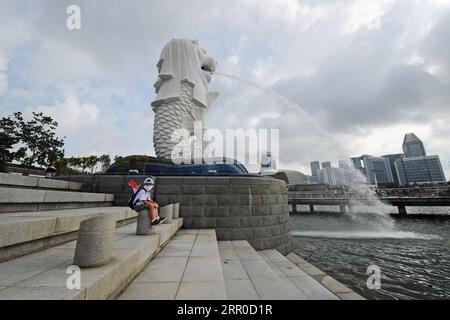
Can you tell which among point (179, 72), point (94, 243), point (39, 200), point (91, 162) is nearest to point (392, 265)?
point (94, 243)

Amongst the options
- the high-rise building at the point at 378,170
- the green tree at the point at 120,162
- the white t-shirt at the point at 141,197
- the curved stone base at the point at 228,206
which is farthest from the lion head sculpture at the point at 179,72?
the high-rise building at the point at 378,170

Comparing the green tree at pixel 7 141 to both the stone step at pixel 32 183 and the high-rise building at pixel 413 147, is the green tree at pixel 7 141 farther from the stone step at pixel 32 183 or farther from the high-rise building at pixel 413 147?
the high-rise building at pixel 413 147

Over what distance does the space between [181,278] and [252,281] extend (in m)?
1.32

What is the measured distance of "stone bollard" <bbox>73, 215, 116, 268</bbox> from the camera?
201 cm

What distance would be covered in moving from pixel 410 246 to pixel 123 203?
509 inches

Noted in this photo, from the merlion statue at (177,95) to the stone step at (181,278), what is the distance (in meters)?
15.3

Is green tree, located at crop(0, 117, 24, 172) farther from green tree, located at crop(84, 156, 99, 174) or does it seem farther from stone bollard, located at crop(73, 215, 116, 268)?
stone bollard, located at crop(73, 215, 116, 268)

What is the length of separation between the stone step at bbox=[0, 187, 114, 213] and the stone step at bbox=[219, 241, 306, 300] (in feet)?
14.1

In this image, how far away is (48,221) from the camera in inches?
107

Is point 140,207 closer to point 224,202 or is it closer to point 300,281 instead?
point 224,202

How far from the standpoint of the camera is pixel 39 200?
169 inches

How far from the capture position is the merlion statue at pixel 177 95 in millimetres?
18594

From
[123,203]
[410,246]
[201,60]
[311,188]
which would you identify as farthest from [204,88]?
[311,188]
